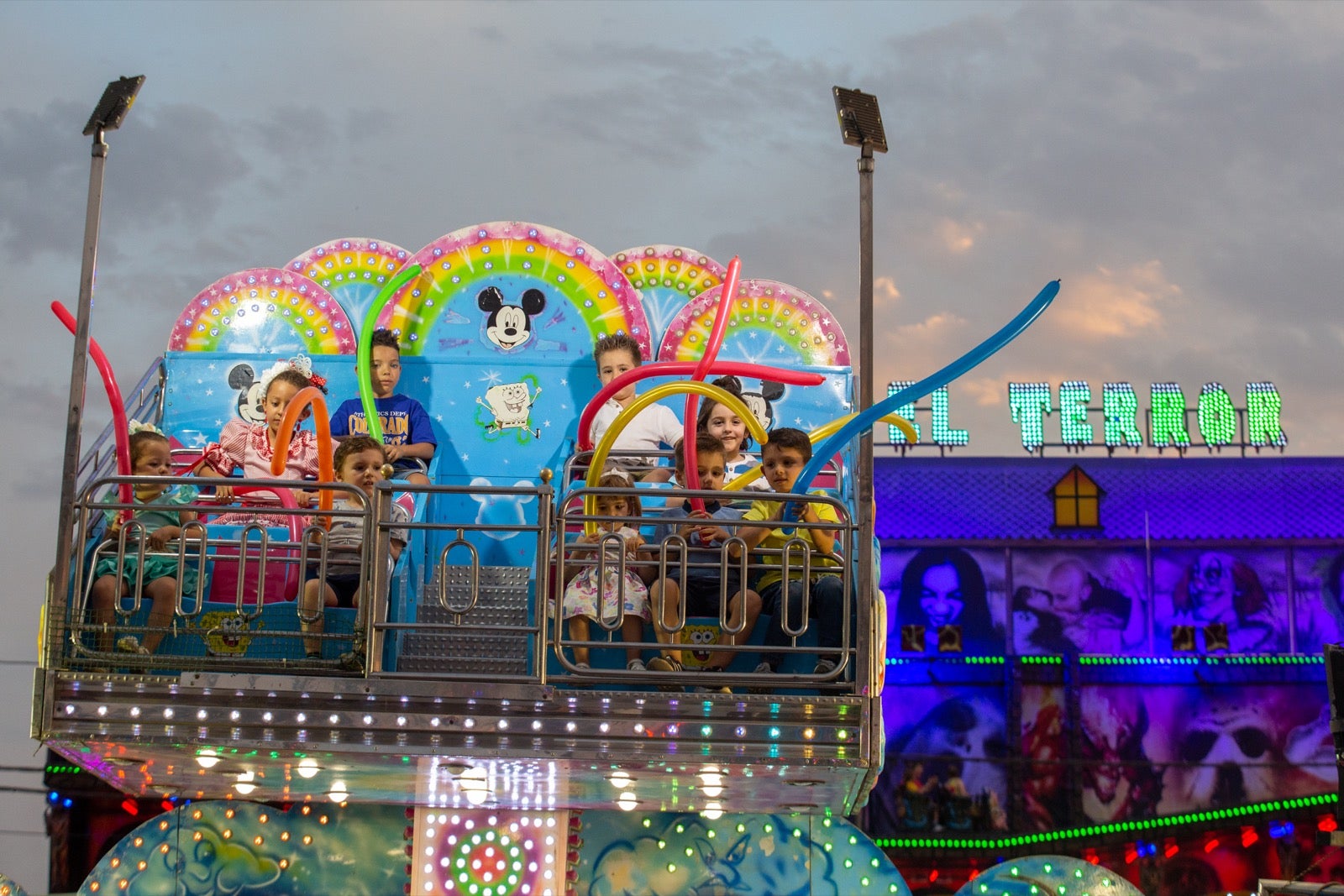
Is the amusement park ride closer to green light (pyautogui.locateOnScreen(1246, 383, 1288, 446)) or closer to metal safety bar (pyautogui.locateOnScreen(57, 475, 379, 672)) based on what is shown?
metal safety bar (pyautogui.locateOnScreen(57, 475, 379, 672))

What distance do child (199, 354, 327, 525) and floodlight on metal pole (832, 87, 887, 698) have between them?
3.53 metres

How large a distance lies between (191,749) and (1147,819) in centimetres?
1906

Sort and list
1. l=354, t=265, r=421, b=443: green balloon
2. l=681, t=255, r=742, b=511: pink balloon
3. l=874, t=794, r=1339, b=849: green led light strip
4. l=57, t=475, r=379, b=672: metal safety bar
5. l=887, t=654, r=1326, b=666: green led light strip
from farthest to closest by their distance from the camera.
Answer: l=887, t=654, r=1326, b=666: green led light strip → l=874, t=794, r=1339, b=849: green led light strip → l=354, t=265, r=421, b=443: green balloon → l=681, t=255, r=742, b=511: pink balloon → l=57, t=475, r=379, b=672: metal safety bar

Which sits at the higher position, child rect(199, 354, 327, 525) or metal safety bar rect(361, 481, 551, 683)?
child rect(199, 354, 327, 525)

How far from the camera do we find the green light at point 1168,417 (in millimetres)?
25766

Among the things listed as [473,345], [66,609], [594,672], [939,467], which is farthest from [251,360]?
[939,467]

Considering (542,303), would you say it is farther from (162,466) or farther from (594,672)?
(594,672)

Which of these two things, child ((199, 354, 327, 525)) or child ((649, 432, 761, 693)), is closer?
child ((649, 432, 761, 693))

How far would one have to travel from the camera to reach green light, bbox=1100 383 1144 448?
25.9 m

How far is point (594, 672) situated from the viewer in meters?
6.50

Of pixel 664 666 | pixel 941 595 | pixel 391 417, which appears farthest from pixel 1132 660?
pixel 664 666

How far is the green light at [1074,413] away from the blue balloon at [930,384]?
1949 centimetres

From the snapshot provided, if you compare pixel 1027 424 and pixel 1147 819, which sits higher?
pixel 1027 424

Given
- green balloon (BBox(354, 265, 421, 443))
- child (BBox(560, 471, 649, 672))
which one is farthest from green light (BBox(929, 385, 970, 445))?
child (BBox(560, 471, 649, 672))
